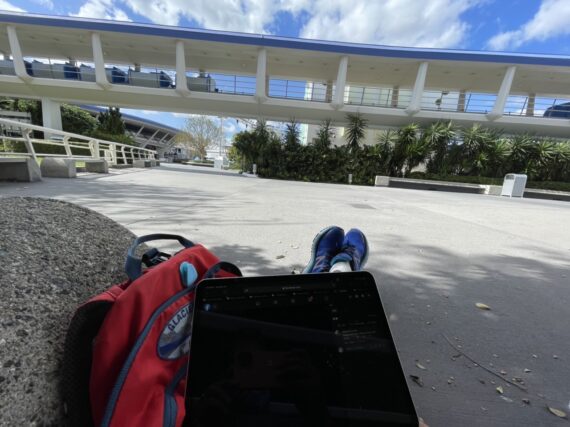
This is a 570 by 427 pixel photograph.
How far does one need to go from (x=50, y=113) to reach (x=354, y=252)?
827 inches

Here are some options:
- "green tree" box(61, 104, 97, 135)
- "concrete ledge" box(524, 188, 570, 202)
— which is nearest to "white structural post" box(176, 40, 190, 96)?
"green tree" box(61, 104, 97, 135)

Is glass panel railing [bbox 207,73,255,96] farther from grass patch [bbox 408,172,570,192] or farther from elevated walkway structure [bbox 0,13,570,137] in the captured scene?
grass patch [bbox 408,172,570,192]

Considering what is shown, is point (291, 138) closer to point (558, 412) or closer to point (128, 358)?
point (558, 412)

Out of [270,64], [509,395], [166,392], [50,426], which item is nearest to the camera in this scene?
[50,426]

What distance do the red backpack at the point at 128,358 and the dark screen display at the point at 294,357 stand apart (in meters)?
0.10

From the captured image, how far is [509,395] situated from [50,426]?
1.44 metres

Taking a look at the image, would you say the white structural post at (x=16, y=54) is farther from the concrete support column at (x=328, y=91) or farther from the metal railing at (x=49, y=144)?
the concrete support column at (x=328, y=91)

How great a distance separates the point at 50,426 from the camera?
530mm

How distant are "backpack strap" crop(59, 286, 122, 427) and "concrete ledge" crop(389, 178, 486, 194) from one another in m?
14.3

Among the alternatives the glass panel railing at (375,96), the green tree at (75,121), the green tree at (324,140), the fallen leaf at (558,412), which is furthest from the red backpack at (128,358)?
the green tree at (75,121)

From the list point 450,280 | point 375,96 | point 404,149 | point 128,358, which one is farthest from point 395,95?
point 128,358

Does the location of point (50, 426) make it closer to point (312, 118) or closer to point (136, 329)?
point (136, 329)

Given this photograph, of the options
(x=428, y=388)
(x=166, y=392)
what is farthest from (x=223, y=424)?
(x=428, y=388)

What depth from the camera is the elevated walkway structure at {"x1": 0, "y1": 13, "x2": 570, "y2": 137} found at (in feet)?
45.5
